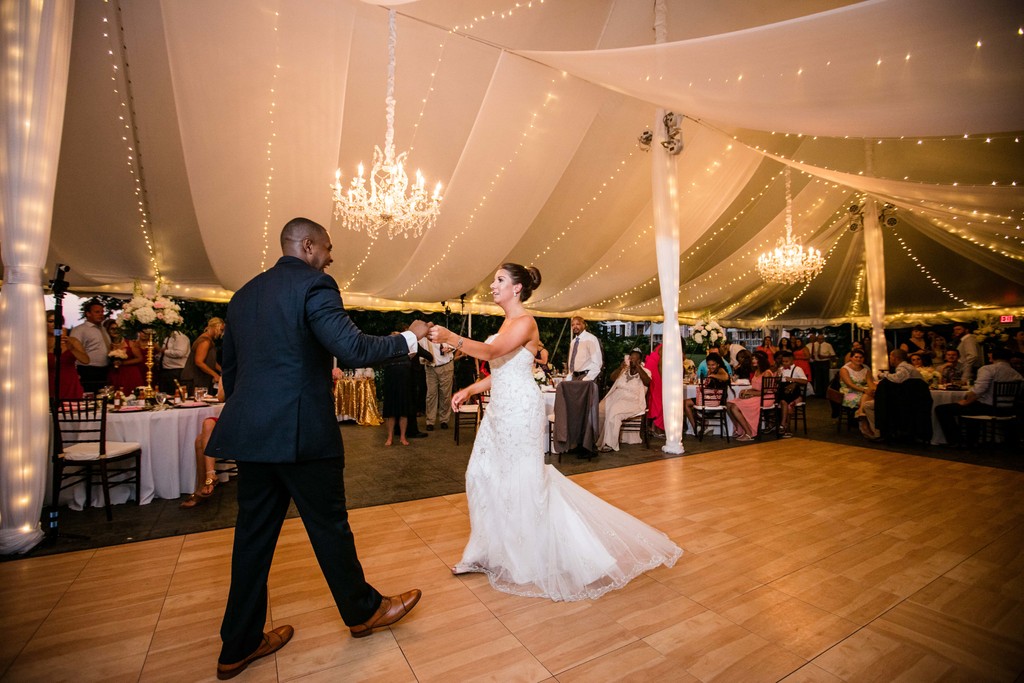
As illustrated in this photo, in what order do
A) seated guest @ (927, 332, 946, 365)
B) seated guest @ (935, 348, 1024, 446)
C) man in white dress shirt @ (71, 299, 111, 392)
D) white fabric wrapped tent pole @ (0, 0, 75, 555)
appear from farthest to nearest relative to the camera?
seated guest @ (927, 332, 946, 365) < seated guest @ (935, 348, 1024, 446) < man in white dress shirt @ (71, 299, 111, 392) < white fabric wrapped tent pole @ (0, 0, 75, 555)

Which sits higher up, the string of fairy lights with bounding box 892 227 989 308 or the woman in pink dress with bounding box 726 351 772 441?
the string of fairy lights with bounding box 892 227 989 308

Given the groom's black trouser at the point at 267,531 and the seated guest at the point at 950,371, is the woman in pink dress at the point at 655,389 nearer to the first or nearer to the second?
the seated guest at the point at 950,371

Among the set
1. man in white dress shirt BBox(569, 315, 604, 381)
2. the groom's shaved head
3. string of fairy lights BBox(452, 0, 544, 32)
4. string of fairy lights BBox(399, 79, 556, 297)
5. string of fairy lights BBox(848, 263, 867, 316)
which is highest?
string of fairy lights BBox(452, 0, 544, 32)

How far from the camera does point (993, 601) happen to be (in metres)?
2.19

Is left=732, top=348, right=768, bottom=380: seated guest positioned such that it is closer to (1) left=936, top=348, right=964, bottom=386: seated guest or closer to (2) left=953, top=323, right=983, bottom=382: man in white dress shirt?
(1) left=936, top=348, right=964, bottom=386: seated guest

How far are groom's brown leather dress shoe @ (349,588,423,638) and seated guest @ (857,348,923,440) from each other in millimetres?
6903

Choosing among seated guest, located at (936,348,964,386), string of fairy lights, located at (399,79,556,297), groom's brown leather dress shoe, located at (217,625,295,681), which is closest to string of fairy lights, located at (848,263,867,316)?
seated guest, located at (936,348,964,386)

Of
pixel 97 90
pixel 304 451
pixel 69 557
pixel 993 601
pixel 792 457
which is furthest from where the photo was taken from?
pixel 792 457

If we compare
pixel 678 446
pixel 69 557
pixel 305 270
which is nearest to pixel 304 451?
pixel 305 270

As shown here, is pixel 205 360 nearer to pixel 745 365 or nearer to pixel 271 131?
pixel 271 131

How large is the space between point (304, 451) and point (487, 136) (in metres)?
5.01

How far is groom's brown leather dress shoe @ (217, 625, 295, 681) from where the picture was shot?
5.50 feet

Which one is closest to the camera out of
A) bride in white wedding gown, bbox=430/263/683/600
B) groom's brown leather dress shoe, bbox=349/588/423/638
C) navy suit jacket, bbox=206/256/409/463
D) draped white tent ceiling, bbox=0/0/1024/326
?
navy suit jacket, bbox=206/256/409/463

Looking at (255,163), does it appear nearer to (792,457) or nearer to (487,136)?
(487,136)
